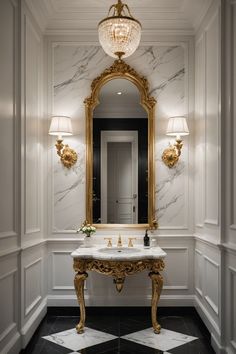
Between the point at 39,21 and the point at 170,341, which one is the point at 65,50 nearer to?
the point at 39,21

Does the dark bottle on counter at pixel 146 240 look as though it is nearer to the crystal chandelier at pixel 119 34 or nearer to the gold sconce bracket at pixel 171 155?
the gold sconce bracket at pixel 171 155

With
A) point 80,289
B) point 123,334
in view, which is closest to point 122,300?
point 123,334

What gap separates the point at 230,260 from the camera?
9.09 feet

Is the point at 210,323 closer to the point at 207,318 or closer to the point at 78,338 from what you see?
the point at 207,318

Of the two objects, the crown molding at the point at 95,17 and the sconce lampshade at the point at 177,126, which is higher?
the crown molding at the point at 95,17

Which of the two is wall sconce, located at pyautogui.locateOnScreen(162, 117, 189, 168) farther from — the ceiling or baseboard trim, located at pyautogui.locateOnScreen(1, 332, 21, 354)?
baseboard trim, located at pyautogui.locateOnScreen(1, 332, 21, 354)

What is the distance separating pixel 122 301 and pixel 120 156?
1488 millimetres

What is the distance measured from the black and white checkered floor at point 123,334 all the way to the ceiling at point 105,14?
293 cm

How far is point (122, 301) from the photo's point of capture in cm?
388

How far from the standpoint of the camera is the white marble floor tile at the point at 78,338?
3.13 m

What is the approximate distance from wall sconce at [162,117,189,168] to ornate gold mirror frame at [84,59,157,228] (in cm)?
16

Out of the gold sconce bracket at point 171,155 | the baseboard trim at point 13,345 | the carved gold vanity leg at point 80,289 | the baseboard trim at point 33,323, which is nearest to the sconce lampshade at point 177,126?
the gold sconce bracket at point 171,155

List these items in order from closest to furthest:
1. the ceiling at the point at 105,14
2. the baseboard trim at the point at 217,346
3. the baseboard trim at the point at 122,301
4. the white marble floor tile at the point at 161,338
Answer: the baseboard trim at the point at 217,346 < the white marble floor tile at the point at 161,338 < the ceiling at the point at 105,14 < the baseboard trim at the point at 122,301

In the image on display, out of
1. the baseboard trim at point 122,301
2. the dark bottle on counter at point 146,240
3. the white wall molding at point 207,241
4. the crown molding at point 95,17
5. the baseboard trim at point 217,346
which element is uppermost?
the crown molding at point 95,17
